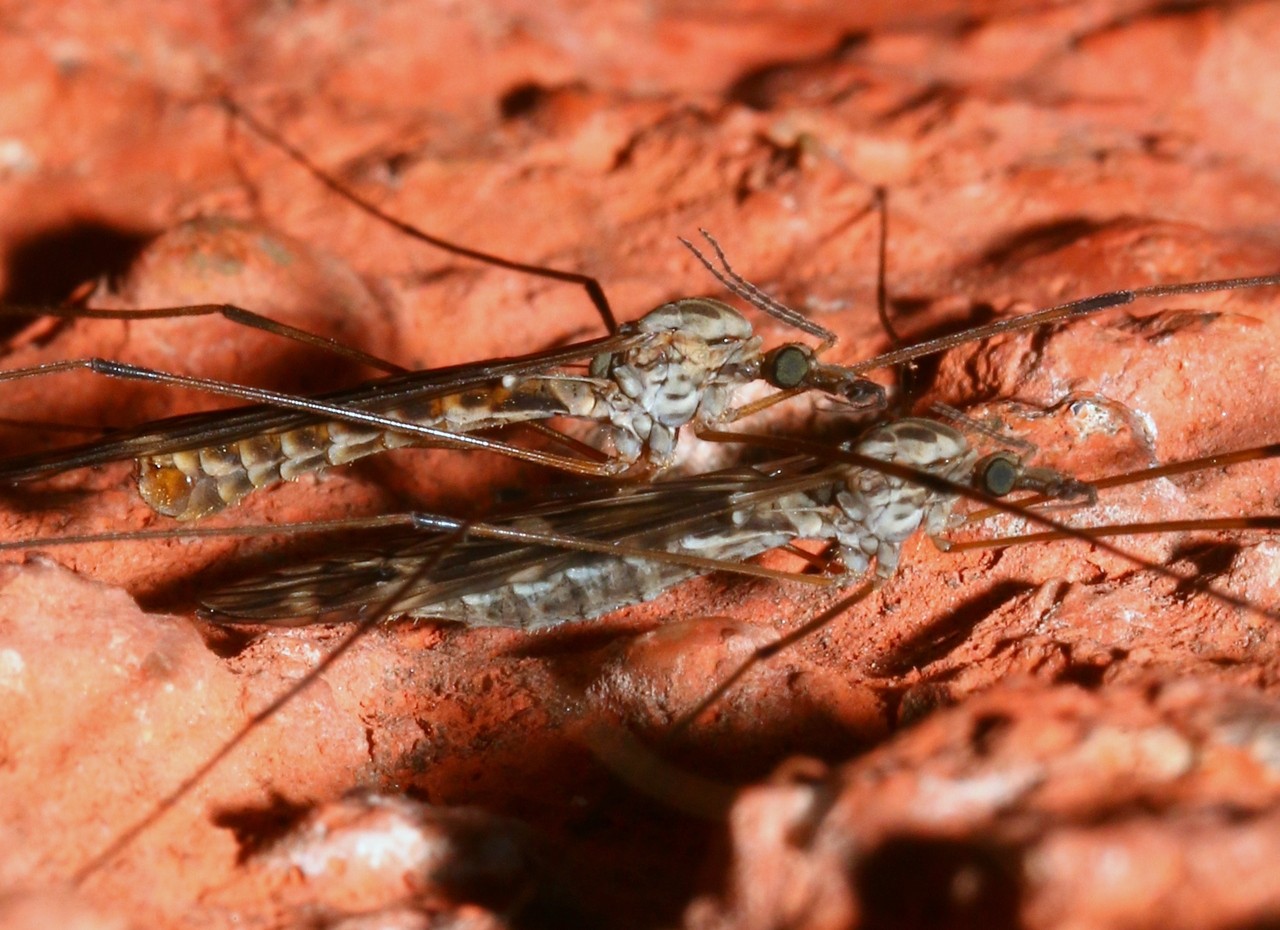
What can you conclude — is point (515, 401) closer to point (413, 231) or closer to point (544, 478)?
point (544, 478)

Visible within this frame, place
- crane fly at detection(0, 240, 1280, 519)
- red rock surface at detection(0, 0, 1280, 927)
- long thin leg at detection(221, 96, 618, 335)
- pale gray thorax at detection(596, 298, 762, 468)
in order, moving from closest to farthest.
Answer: red rock surface at detection(0, 0, 1280, 927)
crane fly at detection(0, 240, 1280, 519)
pale gray thorax at detection(596, 298, 762, 468)
long thin leg at detection(221, 96, 618, 335)

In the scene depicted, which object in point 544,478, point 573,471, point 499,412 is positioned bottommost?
point 544,478

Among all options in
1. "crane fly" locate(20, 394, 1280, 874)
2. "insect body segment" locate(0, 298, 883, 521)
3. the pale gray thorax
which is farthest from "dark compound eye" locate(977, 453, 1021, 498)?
the pale gray thorax

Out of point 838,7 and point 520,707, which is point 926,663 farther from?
point 838,7

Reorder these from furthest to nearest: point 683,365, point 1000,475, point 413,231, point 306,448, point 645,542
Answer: point 413,231 < point 683,365 < point 306,448 < point 645,542 < point 1000,475

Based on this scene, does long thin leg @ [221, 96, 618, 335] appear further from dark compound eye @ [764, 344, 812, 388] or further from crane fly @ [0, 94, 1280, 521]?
dark compound eye @ [764, 344, 812, 388]

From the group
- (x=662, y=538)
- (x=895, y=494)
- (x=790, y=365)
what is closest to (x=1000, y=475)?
(x=895, y=494)
